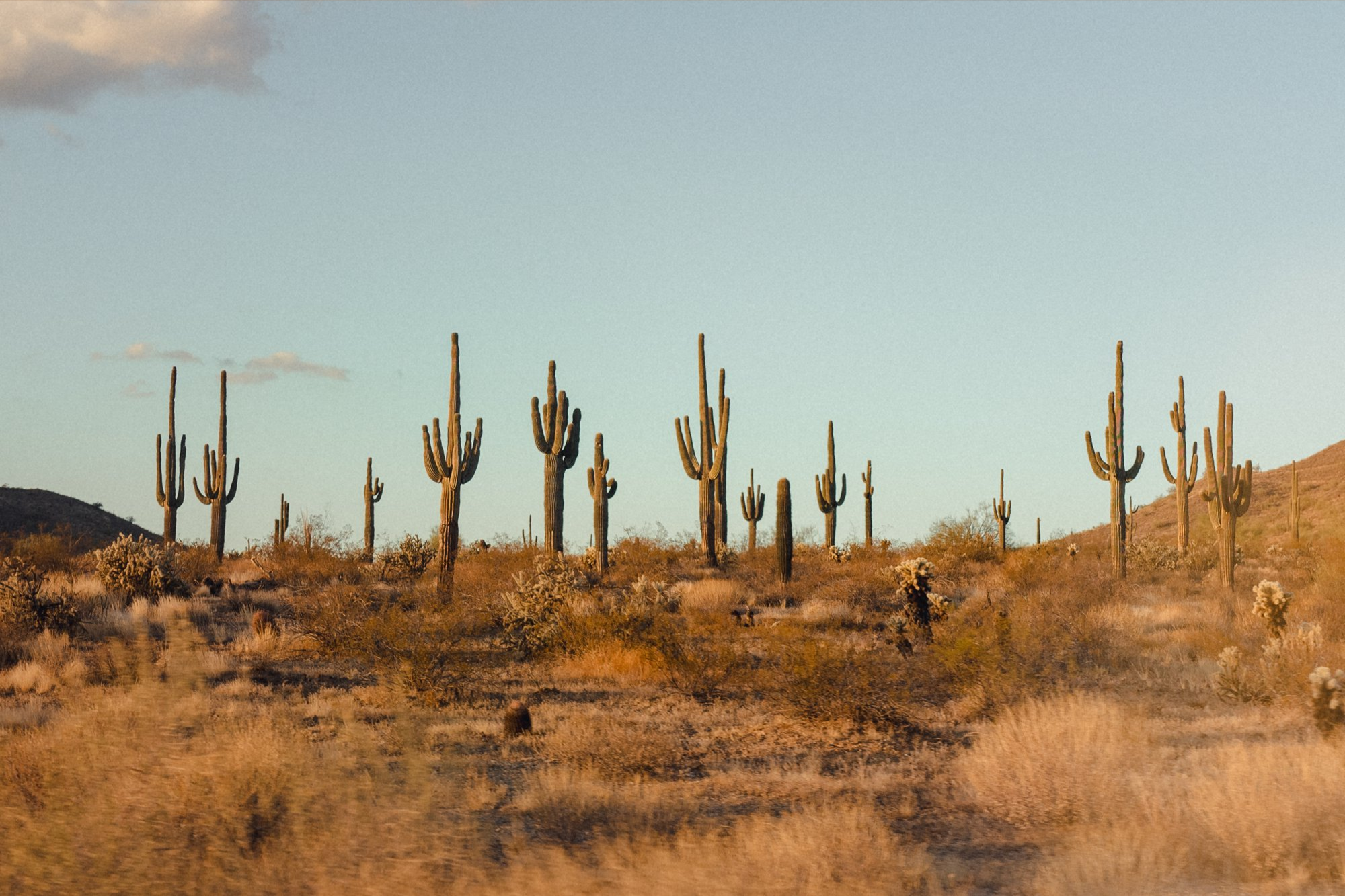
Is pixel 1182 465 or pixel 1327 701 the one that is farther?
pixel 1182 465

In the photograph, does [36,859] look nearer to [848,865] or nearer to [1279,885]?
[848,865]

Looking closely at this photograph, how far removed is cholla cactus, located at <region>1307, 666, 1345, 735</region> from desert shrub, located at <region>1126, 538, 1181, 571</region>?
70.6 feet

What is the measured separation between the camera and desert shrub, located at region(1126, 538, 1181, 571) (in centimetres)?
3145

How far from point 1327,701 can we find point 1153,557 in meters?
24.5

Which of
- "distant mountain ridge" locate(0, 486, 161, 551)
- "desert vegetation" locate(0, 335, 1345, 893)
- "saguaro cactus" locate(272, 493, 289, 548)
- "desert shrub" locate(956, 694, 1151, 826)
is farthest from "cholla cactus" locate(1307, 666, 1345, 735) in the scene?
"distant mountain ridge" locate(0, 486, 161, 551)

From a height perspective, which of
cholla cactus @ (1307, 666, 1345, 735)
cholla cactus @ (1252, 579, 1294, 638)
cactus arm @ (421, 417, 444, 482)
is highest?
cactus arm @ (421, 417, 444, 482)

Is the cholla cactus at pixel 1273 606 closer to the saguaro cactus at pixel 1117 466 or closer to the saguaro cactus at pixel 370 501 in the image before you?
the saguaro cactus at pixel 1117 466

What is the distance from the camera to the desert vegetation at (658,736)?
6176 millimetres

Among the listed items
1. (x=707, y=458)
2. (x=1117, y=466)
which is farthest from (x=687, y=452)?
(x=1117, y=466)

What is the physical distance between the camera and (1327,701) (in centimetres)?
957

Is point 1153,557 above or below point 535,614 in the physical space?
above

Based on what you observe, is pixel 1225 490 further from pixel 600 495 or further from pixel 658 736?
pixel 658 736

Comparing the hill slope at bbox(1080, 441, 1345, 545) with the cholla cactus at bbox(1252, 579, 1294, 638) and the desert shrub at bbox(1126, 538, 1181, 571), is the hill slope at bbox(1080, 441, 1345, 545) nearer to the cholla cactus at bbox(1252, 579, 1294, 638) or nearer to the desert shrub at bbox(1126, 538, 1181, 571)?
the desert shrub at bbox(1126, 538, 1181, 571)

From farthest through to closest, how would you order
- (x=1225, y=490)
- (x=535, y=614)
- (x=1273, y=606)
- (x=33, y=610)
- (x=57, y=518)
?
1. (x=57, y=518)
2. (x=1225, y=490)
3. (x=33, y=610)
4. (x=535, y=614)
5. (x=1273, y=606)
